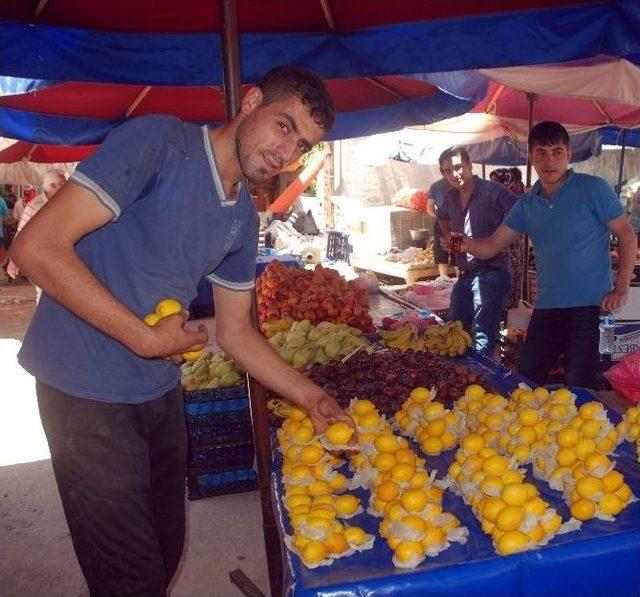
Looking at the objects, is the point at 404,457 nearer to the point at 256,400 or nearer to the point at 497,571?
the point at 497,571

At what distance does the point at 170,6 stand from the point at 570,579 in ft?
11.3

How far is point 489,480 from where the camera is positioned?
1.93 metres

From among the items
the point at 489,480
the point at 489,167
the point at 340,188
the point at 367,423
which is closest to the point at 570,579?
the point at 489,480

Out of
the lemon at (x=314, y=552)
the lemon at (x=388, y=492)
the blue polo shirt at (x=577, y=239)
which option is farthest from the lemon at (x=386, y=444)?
the blue polo shirt at (x=577, y=239)

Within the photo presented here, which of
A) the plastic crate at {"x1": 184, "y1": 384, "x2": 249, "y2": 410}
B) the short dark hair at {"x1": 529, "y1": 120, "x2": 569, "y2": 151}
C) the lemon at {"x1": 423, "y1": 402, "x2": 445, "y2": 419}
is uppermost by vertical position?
the short dark hair at {"x1": 529, "y1": 120, "x2": 569, "y2": 151}

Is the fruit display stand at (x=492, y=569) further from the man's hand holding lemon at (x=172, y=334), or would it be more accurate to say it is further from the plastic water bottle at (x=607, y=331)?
the plastic water bottle at (x=607, y=331)

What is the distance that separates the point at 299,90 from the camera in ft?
6.10

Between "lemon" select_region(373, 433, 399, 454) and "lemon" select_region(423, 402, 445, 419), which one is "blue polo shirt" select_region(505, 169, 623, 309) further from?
"lemon" select_region(373, 433, 399, 454)

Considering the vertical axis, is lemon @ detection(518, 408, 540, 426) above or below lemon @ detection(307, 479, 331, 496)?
above

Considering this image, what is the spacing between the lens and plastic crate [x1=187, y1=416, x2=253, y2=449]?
3.94 meters

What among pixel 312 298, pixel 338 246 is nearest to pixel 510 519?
pixel 312 298

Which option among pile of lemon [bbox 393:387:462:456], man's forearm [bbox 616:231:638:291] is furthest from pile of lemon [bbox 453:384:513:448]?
man's forearm [bbox 616:231:638:291]

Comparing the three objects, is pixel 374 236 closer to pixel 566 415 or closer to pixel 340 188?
pixel 340 188

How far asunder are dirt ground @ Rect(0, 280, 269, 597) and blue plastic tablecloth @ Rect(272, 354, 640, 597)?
1.59 meters
